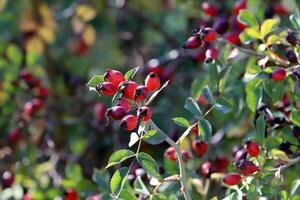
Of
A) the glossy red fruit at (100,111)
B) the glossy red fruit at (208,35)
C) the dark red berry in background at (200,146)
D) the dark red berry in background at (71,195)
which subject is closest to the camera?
the glossy red fruit at (208,35)

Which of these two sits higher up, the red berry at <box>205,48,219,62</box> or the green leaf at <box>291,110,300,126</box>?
the red berry at <box>205,48,219,62</box>

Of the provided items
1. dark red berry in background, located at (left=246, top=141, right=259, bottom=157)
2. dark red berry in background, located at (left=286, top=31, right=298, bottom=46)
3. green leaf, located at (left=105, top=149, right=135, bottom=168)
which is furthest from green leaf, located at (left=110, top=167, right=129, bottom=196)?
dark red berry in background, located at (left=286, top=31, right=298, bottom=46)

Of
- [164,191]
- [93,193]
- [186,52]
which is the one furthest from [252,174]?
[186,52]

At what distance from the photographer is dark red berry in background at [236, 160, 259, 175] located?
1146mm

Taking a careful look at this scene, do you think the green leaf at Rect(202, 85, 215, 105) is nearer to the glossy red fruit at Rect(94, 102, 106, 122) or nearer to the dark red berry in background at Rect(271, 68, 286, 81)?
the dark red berry in background at Rect(271, 68, 286, 81)

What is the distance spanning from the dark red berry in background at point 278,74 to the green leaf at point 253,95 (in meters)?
0.05

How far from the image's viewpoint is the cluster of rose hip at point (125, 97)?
104 centimetres

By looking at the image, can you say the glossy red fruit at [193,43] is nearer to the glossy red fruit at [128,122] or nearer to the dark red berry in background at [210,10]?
the glossy red fruit at [128,122]

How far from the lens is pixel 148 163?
1.09m

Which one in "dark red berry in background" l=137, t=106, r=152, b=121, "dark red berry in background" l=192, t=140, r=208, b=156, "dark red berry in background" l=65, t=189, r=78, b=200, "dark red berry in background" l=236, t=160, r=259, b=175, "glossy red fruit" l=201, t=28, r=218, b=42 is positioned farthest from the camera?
"dark red berry in background" l=65, t=189, r=78, b=200

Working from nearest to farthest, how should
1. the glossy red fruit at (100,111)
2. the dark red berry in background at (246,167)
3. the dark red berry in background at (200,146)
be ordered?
the dark red berry in background at (246,167), the dark red berry in background at (200,146), the glossy red fruit at (100,111)

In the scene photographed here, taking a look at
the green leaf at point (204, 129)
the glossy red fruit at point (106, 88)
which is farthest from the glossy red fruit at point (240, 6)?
the glossy red fruit at point (106, 88)

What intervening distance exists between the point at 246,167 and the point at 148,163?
16cm

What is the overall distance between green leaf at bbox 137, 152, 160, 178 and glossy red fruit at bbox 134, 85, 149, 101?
3.5 inches
